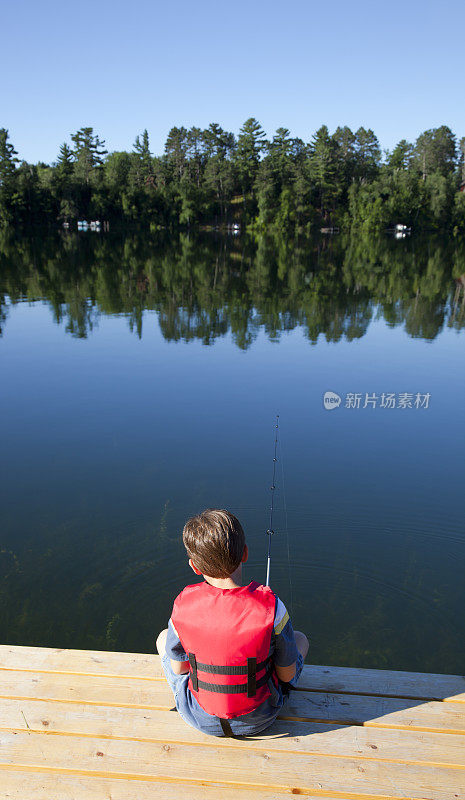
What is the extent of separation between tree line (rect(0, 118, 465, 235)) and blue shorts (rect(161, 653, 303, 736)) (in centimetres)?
6737

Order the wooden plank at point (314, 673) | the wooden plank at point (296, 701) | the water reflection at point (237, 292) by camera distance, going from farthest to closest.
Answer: the water reflection at point (237, 292)
the wooden plank at point (314, 673)
the wooden plank at point (296, 701)

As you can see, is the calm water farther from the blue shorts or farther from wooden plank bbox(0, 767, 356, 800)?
wooden plank bbox(0, 767, 356, 800)

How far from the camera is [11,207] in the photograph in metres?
61.6

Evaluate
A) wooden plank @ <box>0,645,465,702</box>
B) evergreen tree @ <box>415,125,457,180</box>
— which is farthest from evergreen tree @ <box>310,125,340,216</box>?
wooden plank @ <box>0,645,465,702</box>

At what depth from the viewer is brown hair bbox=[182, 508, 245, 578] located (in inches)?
85.3

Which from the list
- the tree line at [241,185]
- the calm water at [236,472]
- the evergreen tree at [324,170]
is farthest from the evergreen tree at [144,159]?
the calm water at [236,472]

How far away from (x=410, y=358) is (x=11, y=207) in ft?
200

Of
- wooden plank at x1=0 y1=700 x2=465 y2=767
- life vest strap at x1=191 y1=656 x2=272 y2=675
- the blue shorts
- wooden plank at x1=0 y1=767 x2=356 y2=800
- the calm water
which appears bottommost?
the calm water

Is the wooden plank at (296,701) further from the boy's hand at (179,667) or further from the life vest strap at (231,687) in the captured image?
the life vest strap at (231,687)

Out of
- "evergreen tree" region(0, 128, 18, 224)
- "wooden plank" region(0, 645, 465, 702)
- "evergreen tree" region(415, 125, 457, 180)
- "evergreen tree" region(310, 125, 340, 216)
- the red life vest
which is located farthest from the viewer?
"evergreen tree" region(415, 125, 457, 180)

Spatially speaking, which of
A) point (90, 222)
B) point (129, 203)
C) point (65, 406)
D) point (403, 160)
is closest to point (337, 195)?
point (403, 160)

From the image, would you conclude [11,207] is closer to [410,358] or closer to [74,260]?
[74,260]

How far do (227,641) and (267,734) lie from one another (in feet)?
2.20

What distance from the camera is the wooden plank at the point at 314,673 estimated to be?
9.06 feet
